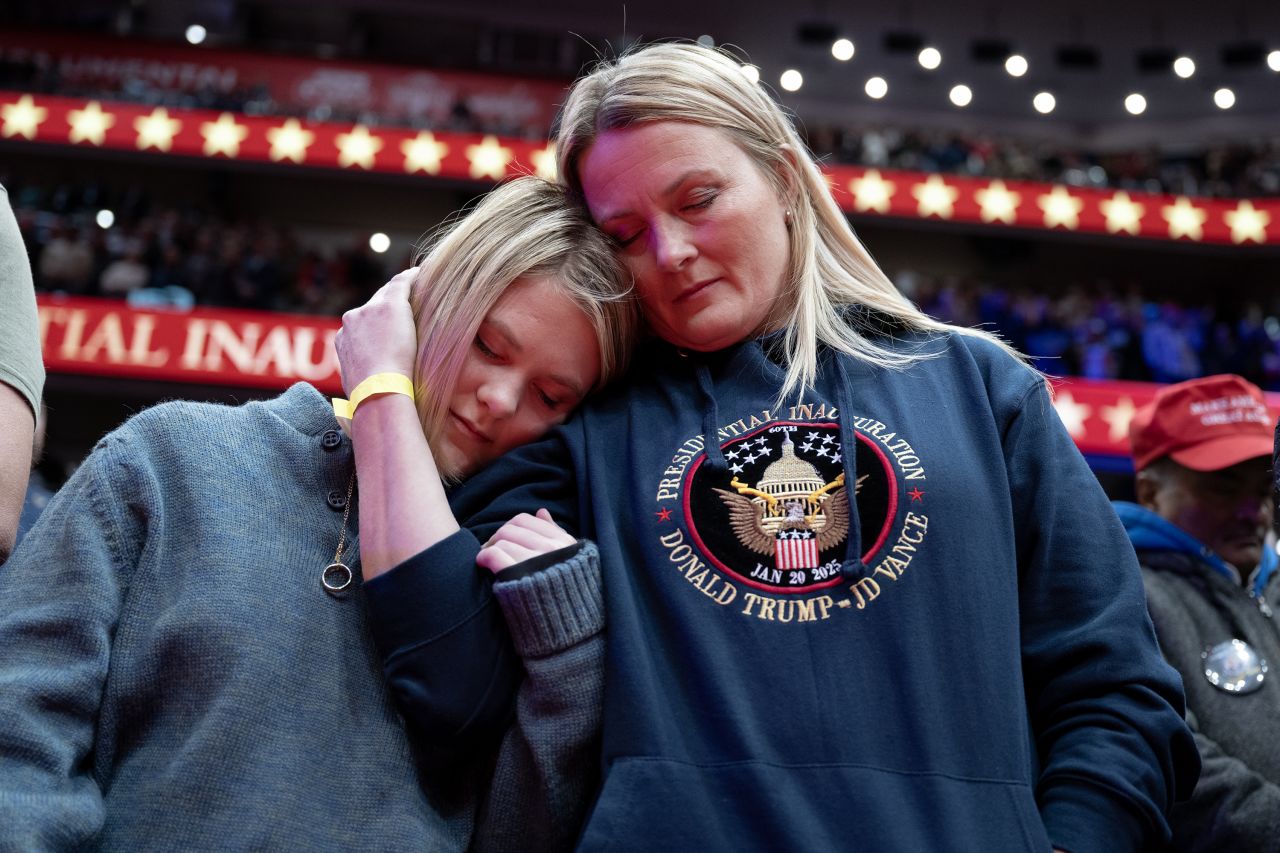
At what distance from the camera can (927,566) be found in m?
1.25

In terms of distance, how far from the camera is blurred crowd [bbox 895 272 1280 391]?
11.6m

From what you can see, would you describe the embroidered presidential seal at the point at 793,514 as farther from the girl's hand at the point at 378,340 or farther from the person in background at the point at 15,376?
the person in background at the point at 15,376

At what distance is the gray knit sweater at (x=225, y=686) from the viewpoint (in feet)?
3.75

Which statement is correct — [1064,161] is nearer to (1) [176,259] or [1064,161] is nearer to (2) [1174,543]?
(1) [176,259]

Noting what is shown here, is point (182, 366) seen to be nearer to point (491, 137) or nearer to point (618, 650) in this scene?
point (491, 137)

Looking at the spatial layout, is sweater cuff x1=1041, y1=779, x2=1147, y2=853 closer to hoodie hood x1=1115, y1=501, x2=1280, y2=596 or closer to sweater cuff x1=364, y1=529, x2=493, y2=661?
sweater cuff x1=364, y1=529, x2=493, y2=661

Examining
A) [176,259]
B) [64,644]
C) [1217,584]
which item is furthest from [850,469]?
[176,259]

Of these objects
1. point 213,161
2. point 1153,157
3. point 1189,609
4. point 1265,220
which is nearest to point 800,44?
point 1153,157

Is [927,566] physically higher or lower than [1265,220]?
lower

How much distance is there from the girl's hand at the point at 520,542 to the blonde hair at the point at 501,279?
0.61 feet

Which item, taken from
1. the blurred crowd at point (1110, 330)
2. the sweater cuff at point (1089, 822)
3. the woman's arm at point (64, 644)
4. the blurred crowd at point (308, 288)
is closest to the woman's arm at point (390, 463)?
the woman's arm at point (64, 644)

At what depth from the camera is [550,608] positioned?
1214mm

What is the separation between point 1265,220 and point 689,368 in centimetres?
1395

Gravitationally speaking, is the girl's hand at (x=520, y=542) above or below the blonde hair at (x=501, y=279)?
below
